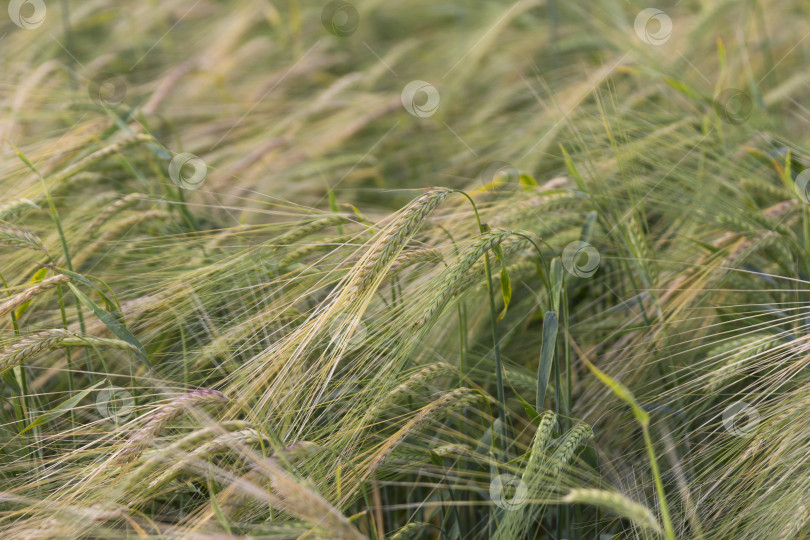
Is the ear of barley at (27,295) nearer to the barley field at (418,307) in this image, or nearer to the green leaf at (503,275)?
the barley field at (418,307)

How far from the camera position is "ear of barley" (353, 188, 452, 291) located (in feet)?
2.95

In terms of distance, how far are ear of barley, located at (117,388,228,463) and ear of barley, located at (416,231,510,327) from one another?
1.02ft

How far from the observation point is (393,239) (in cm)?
92

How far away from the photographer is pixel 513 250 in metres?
1.10

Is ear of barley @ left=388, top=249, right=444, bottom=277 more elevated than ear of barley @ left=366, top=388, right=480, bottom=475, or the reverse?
ear of barley @ left=388, top=249, right=444, bottom=277

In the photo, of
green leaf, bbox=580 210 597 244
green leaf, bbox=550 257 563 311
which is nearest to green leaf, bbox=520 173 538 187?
green leaf, bbox=580 210 597 244

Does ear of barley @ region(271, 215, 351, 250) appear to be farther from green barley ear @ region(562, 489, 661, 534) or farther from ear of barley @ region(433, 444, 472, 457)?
green barley ear @ region(562, 489, 661, 534)

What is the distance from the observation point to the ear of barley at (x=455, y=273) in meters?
0.93

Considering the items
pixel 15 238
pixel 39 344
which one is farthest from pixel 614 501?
pixel 15 238

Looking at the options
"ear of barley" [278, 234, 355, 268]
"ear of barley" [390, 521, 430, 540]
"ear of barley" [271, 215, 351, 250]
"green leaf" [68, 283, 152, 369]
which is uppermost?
"ear of barley" [271, 215, 351, 250]

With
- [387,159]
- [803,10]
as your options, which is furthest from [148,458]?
[803,10]

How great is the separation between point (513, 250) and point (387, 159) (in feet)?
3.20

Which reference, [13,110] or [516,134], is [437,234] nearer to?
[516,134]

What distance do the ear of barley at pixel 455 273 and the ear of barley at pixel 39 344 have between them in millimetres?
455
